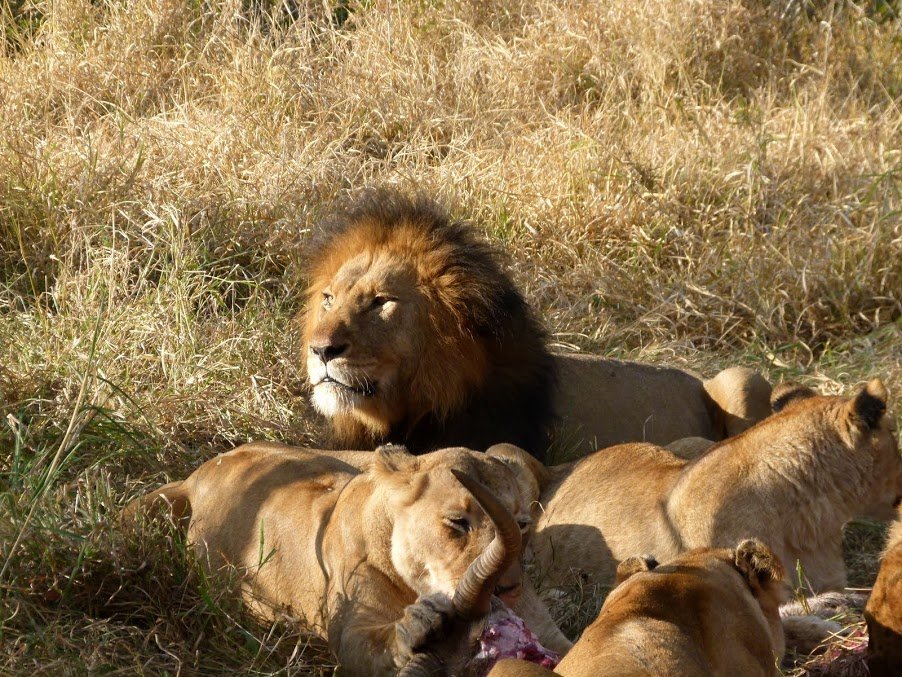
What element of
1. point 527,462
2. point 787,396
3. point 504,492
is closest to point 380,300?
point 527,462

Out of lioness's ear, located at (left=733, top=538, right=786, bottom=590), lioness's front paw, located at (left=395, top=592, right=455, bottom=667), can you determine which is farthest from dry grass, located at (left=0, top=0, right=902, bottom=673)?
lioness's ear, located at (left=733, top=538, right=786, bottom=590)

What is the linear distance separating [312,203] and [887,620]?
3.91 m

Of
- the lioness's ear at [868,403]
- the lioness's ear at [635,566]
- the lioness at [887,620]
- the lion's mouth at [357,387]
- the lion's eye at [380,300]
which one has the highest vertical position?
the lioness's ear at [868,403]

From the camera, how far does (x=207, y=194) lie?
6086 mm

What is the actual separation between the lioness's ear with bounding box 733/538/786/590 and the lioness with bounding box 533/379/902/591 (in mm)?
878

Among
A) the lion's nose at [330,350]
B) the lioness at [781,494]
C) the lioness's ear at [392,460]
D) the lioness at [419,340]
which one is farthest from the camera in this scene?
the lioness at [419,340]

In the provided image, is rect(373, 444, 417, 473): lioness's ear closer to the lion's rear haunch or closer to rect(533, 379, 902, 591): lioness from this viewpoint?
rect(533, 379, 902, 591): lioness

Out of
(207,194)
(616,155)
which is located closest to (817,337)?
(616,155)

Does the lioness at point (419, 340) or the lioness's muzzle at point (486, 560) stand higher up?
the lioness's muzzle at point (486, 560)

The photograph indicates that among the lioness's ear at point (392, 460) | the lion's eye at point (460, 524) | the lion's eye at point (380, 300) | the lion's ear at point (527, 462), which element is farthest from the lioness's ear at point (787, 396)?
the lion's eye at point (460, 524)

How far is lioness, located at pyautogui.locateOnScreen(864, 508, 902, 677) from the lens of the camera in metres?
2.95

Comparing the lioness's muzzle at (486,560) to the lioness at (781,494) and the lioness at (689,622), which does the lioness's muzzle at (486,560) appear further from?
the lioness at (781,494)

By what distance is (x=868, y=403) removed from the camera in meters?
3.72

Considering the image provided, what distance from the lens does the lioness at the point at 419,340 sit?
14.4 ft
